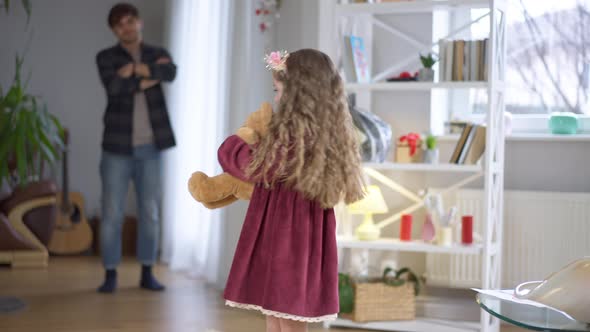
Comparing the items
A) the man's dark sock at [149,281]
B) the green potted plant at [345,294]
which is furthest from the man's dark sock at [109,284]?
the green potted plant at [345,294]

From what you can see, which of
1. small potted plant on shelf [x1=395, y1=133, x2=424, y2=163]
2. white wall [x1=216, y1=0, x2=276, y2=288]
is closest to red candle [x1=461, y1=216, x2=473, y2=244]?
small potted plant on shelf [x1=395, y1=133, x2=424, y2=163]

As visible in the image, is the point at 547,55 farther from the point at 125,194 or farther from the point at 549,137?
the point at 125,194

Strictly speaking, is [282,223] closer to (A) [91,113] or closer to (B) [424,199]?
(B) [424,199]

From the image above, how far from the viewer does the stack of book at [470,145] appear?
3510mm

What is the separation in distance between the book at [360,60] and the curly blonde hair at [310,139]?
1331 millimetres

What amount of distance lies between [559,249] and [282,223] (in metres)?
2.01

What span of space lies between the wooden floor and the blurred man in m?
0.23

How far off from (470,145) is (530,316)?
2.05m

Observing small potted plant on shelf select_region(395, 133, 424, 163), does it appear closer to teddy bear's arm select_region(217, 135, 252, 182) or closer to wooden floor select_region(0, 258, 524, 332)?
wooden floor select_region(0, 258, 524, 332)

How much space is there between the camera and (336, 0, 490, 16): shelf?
346 centimetres

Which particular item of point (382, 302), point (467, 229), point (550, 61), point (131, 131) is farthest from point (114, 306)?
point (550, 61)

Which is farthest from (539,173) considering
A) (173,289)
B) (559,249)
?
(173,289)

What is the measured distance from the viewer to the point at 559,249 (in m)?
3.84

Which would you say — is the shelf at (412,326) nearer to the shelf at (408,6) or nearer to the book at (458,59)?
the book at (458,59)
